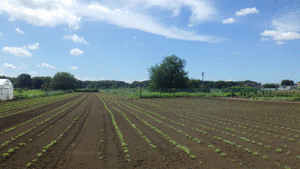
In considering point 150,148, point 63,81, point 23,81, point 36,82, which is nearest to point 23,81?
point 23,81

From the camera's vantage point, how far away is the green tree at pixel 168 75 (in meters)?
56.9

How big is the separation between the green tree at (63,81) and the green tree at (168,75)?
4557 cm

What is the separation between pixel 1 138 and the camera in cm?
701

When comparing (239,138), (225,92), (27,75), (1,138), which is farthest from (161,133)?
(27,75)

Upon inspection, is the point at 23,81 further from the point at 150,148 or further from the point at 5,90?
the point at 150,148

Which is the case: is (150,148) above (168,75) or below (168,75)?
below

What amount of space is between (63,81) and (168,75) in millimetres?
51883

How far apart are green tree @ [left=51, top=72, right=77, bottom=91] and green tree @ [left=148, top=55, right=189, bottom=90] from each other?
4557 centimetres

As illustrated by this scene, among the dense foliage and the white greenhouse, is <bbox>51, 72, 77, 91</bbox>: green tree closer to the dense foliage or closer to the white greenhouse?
the dense foliage

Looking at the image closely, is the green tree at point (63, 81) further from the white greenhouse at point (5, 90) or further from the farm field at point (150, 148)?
the farm field at point (150, 148)

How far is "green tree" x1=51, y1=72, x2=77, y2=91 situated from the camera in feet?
268

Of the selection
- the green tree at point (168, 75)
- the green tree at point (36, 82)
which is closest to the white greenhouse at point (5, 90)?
the green tree at point (168, 75)

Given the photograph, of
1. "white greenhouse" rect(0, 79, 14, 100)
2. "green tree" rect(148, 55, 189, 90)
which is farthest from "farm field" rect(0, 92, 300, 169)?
"green tree" rect(148, 55, 189, 90)

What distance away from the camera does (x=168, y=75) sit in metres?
57.0
